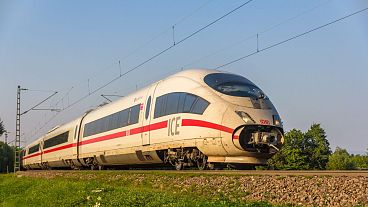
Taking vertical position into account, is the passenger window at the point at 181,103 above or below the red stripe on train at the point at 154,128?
above

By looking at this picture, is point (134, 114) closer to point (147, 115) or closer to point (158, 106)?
point (147, 115)

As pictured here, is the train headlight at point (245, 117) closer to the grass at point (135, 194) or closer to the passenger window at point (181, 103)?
the passenger window at point (181, 103)

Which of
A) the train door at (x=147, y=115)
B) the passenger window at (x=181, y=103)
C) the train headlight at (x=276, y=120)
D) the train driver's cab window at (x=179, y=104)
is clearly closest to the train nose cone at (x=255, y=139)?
the train headlight at (x=276, y=120)

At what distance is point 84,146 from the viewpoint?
94.2 ft

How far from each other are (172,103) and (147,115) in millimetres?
2369

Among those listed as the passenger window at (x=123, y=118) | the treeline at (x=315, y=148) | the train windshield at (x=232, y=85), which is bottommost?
the treeline at (x=315, y=148)

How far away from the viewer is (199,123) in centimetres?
1498

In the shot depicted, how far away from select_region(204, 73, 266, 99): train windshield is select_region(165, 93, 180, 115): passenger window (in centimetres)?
129

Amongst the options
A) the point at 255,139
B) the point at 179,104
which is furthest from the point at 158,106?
the point at 255,139

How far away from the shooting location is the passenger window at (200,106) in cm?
1510

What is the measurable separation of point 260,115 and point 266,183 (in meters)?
5.09

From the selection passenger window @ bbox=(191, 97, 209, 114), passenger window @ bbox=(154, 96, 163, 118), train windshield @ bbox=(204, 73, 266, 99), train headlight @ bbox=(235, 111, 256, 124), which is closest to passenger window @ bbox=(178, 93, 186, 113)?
passenger window @ bbox=(191, 97, 209, 114)

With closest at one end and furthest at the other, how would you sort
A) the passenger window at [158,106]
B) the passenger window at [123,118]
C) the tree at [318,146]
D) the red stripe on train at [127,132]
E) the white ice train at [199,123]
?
the white ice train at [199,123]
the red stripe on train at [127,132]
the passenger window at [158,106]
the passenger window at [123,118]
the tree at [318,146]

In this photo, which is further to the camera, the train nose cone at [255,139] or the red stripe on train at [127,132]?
the red stripe on train at [127,132]
